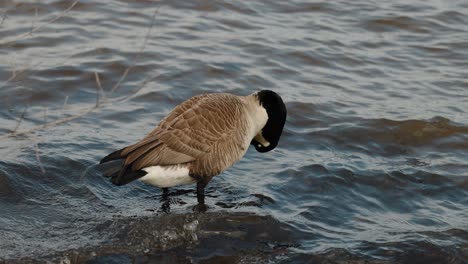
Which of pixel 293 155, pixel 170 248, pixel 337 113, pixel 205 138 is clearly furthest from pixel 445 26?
pixel 170 248

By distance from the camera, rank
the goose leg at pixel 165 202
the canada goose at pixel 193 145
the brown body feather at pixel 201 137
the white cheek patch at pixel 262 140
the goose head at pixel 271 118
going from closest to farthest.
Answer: the canada goose at pixel 193 145 → the brown body feather at pixel 201 137 → the goose leg at pixel 165 202 → the goose head at pixel 271 118 → the white cheek patch at pixel 262 140

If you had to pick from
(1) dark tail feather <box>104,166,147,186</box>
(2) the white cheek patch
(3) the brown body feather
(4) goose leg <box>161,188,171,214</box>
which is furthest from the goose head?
(1) dark tail feather <box>104,166,147,186</box>

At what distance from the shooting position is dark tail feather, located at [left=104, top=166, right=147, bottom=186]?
644cm

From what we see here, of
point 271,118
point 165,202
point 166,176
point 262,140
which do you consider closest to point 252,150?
point 262,140

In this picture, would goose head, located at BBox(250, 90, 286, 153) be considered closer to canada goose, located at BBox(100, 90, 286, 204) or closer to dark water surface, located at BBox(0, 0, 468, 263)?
canada goose, located at BBox(100, 90, 286, 204)

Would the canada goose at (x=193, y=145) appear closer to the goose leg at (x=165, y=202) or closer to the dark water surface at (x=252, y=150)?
the goose leg at (x=165, y=202)

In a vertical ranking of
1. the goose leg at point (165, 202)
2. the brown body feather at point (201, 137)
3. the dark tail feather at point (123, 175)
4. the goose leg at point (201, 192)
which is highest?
the brown body feather at point (201, 137)

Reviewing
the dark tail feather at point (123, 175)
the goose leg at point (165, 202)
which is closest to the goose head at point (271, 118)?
the goose leg at point (165, 202)

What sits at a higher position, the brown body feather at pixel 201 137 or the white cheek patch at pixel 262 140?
the brown body feather at pixel 201 137

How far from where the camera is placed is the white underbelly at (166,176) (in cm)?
673

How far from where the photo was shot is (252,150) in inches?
342

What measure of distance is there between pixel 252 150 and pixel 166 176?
6.66 feet

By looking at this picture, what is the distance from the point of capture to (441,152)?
8.70m

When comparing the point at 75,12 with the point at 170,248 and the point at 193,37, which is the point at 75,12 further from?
the point at 170,248
